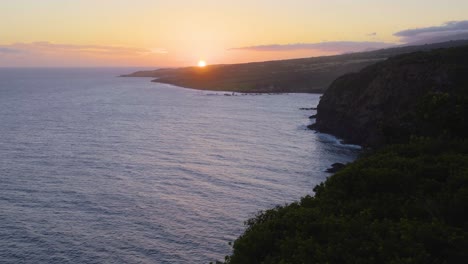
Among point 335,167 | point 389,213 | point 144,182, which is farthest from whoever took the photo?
point 335,167

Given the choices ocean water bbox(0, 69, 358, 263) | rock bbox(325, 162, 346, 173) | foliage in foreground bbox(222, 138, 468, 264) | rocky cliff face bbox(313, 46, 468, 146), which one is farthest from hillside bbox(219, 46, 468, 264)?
rocky cliff face bbox(313, 46, 468, 146)

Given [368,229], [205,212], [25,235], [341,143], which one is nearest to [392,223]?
[368,229]

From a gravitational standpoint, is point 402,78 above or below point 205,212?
above

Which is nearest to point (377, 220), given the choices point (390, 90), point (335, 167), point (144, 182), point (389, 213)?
point (389, 213)

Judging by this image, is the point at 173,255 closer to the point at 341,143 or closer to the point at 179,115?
the point at 341,143

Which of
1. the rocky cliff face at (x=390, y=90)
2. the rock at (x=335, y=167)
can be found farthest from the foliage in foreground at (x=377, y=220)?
the rocky cliff face at (x=390, y=90)

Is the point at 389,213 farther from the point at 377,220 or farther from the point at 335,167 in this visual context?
the point at 335,167
